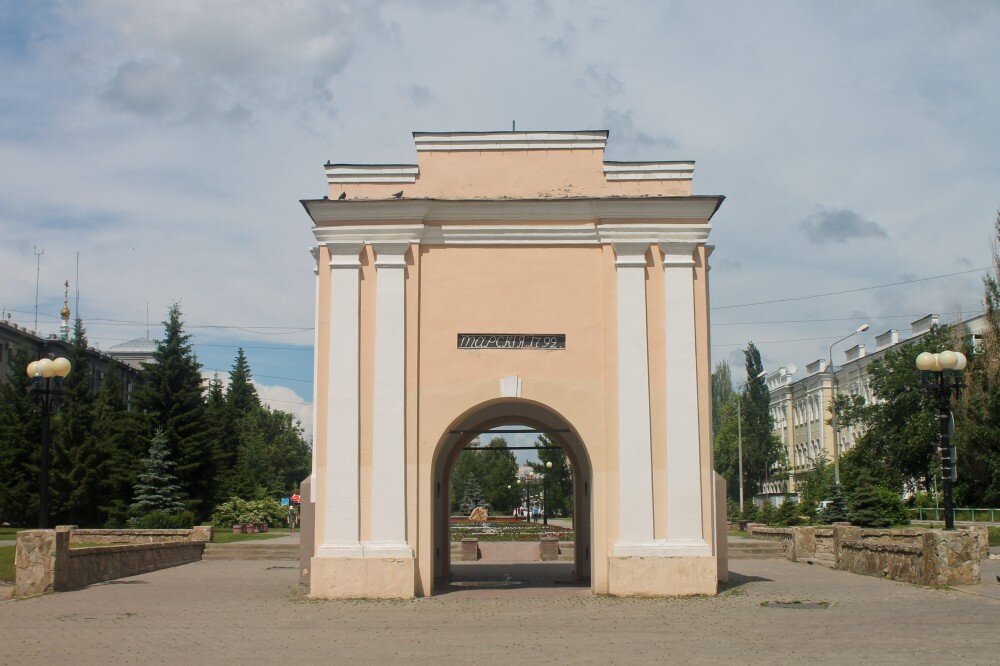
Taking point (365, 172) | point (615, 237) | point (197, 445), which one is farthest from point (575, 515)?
point (197, 445)

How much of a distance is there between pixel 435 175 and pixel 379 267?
2.01 metres

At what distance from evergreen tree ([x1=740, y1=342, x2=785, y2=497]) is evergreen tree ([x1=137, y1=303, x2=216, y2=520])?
158 feet

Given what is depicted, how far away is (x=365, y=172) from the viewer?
58.1 ft

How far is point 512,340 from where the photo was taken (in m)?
17.6

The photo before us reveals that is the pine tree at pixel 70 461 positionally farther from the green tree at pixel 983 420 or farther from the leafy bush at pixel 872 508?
the green tree at pixel 983 420

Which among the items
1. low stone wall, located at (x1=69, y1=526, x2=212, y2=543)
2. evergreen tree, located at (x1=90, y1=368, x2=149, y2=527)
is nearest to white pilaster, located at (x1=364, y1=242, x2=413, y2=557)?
low stone wall, located at (x1=69, y1=526, x2=212, y2=543)

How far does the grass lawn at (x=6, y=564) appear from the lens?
19.8 meters

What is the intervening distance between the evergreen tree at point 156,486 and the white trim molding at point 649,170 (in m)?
33.1

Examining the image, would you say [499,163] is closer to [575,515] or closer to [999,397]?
[575,515]

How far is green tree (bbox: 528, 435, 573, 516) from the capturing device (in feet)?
189

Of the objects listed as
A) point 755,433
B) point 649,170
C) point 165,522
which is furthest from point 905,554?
point 755,433

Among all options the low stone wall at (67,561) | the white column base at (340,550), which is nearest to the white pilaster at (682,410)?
the white column base at (340,550)

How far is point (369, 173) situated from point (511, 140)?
8.60 ft

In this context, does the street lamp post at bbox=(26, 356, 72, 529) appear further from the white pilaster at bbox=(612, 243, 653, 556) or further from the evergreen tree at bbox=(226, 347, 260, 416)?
the evergreen tree at bbox=(226, 347, 260, 416)
